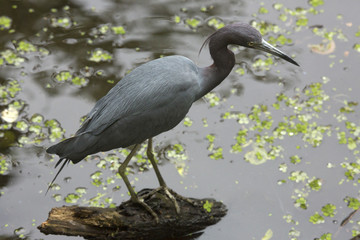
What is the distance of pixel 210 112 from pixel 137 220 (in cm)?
157

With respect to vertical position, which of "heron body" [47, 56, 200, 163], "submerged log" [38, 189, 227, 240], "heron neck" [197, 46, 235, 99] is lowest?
"submerged log" [38, 189, 227, 240]

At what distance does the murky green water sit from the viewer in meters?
4.70

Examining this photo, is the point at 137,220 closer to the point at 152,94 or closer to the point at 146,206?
the point at 146,206

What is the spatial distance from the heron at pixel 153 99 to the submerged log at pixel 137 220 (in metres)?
0.39

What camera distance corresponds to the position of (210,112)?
213 inches

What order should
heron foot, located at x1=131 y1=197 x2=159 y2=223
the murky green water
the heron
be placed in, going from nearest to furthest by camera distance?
the heron < heron foot, located at x1=131 y1=197 x2=159 y2=223 < the murky green water

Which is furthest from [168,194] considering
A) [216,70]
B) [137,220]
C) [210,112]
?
[210,112]

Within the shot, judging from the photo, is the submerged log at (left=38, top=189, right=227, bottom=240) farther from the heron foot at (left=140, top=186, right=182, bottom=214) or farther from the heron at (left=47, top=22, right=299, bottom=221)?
the heron at (left=47, top=22, right=299, bottom=221)

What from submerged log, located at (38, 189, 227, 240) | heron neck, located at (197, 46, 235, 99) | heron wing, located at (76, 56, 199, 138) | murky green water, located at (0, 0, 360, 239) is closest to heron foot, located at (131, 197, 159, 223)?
submerged log, located at (38, 189, 227, 240)

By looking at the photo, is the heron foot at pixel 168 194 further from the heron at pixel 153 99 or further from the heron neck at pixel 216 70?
the heron neck at pixel 216 70

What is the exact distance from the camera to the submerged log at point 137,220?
4062 mm

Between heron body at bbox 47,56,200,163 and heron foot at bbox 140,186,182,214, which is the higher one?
heron body at bbox 47,56,200,163

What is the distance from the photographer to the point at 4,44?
592 cm

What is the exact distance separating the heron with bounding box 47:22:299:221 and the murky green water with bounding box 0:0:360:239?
861mm
